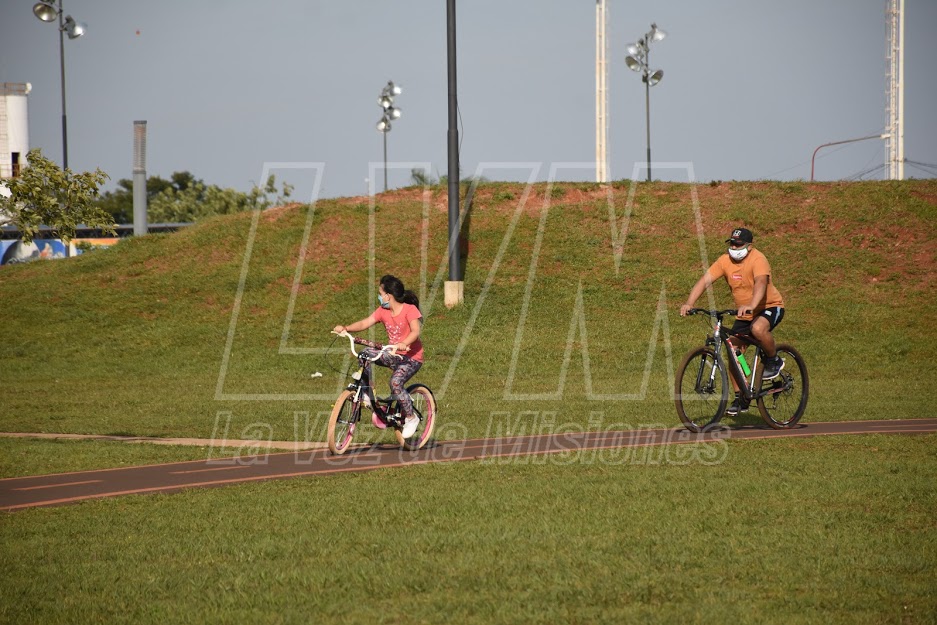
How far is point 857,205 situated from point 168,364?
71.7 feet

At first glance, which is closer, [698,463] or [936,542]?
[936,542]

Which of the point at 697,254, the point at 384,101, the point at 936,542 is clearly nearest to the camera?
the point at 936,542

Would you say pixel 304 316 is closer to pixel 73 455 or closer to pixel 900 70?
pixel 73 455

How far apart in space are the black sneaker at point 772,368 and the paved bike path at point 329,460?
2.31 ft

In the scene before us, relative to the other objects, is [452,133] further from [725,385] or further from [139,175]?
[139,175]

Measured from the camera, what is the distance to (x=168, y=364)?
84.9 ft

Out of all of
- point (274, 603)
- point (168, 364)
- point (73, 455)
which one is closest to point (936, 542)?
point (274, 603)

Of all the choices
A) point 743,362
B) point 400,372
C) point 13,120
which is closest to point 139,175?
point 400,372

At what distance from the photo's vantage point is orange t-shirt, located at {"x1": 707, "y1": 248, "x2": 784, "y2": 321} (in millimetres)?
13508

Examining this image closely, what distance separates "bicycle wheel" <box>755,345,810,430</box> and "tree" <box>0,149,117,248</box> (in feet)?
29.8

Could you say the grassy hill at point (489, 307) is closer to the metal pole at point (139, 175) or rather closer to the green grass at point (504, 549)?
the metal pole at point (139, 175)

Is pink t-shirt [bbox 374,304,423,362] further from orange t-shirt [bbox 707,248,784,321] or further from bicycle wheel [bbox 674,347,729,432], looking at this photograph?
orange t-shirt [bbox 707,248,784,321]

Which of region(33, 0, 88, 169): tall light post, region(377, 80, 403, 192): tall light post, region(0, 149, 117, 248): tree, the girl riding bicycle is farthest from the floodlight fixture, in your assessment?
the girl riding bicycle

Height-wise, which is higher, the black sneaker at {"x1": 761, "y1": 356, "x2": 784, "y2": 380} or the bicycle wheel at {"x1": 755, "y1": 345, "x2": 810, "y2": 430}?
the black sneaker at {"x1": 761, "y1": 356, "x2": 784, "y2": 380}
